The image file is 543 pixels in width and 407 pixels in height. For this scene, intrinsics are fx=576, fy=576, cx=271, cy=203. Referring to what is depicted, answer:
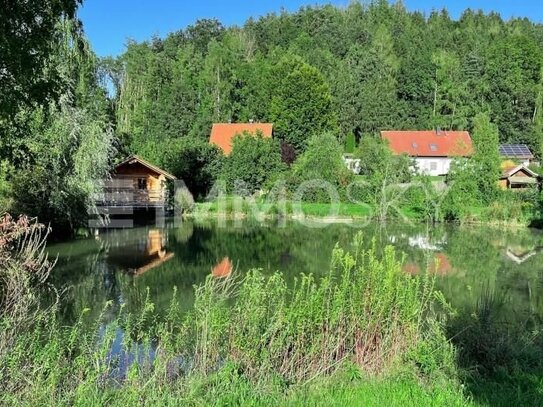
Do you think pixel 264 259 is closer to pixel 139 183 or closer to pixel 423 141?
pixel 139 183

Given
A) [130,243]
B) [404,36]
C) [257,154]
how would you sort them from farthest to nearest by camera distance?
[404,36] → [257,154] → [130,243]

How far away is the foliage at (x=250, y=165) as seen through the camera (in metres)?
37.0

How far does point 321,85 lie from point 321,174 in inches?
740

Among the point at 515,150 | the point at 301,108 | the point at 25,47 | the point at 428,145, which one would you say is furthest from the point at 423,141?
the point at 25,47

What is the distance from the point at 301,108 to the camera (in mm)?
51375

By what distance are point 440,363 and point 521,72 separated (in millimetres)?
59413

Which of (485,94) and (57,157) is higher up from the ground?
(485,94)

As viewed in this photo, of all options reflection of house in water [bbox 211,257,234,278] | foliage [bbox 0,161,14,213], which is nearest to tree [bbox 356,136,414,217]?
reflection of house in water [bbox 211,257,234,278]

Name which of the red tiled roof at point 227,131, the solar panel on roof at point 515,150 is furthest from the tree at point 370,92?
the solar panel on roof at point 515,150

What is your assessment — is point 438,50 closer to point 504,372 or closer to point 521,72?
point 521,72

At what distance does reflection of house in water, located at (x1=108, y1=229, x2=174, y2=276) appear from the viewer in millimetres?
16938

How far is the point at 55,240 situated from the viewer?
2109cm

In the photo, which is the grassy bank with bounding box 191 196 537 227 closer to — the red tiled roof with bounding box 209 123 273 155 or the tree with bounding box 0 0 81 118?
the red tiled roof with bounding box 209 123 273 155

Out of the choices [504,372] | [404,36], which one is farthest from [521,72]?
[504,372]
